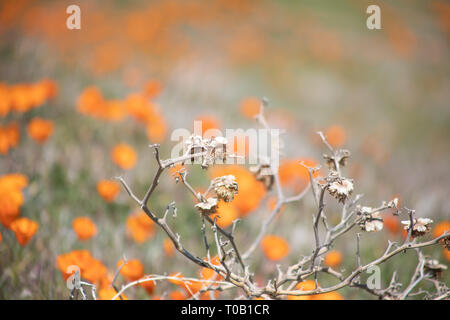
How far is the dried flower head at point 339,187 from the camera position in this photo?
3.16 feet

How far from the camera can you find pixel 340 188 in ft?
3.18

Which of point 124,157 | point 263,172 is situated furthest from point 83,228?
point 263,172

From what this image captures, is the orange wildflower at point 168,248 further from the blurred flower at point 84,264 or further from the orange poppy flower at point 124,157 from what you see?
the orange poppy flower at point 124,157

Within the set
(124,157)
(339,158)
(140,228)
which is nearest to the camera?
(339,158)

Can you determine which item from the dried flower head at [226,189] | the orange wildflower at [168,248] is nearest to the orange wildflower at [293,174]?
the orange wildflower at [168,248]

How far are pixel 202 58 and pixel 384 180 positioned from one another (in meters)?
6.16

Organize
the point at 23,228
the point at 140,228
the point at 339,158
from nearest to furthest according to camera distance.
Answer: the point at 339,158, the point at 23,228, the point at 140,228

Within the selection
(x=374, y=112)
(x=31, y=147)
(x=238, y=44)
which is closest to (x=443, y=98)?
(x=374, y=112)

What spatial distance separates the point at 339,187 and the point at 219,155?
0.34 meters

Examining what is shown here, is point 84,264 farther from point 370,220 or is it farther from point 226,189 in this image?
point 370,220

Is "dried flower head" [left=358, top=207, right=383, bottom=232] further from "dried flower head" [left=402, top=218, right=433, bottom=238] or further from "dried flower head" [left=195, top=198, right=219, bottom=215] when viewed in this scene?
"dried flower head" [left=195, top=198, right=219, bottom=215]

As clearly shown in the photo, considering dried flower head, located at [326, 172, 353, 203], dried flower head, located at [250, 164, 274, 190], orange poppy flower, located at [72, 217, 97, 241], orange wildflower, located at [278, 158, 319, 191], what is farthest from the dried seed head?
orange poppy flower, located at [72, 217, 97, 241]

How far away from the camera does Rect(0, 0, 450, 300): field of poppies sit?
3.79 feet

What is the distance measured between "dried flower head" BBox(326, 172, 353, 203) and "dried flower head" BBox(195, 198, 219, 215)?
0.32m
